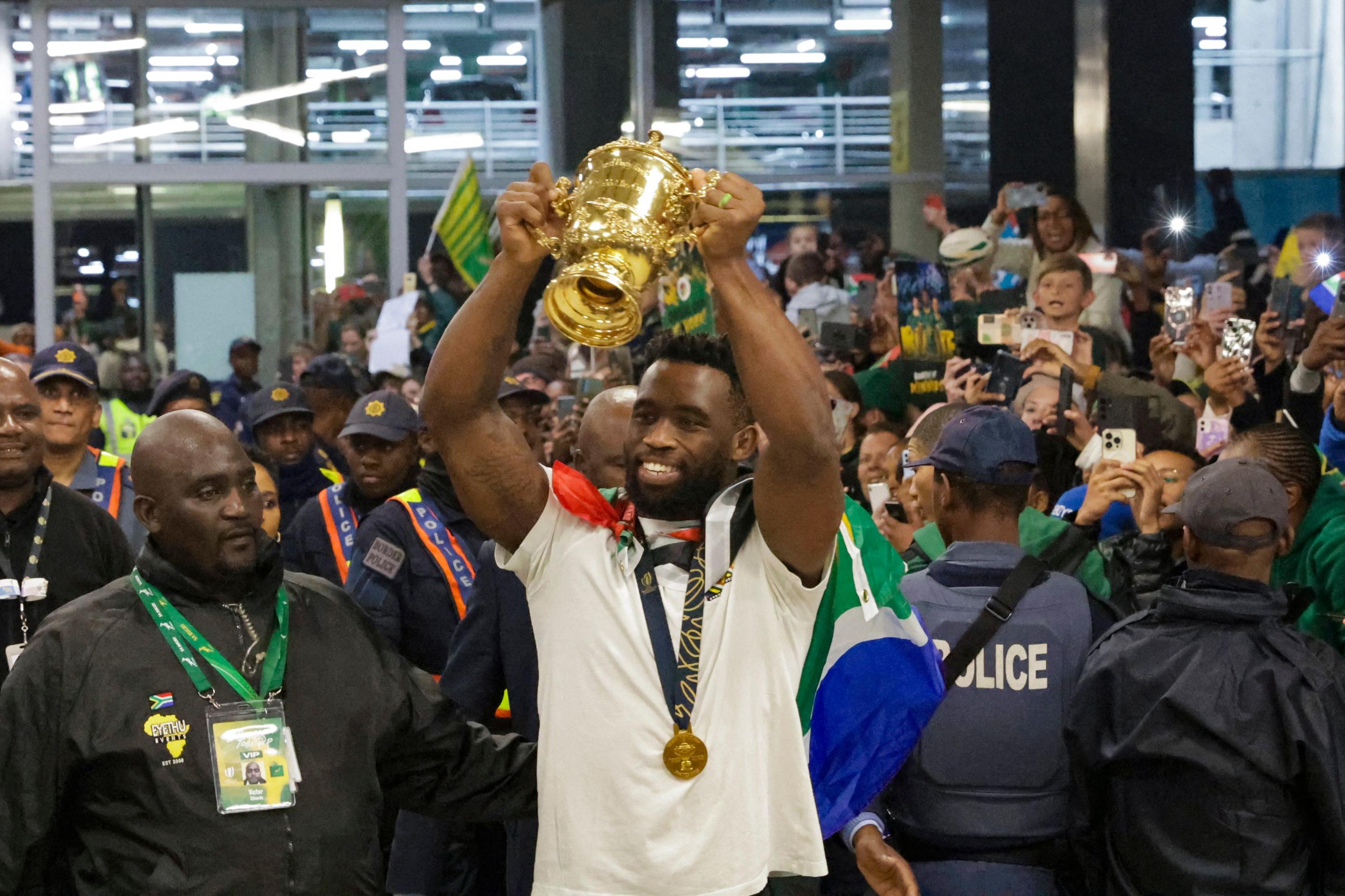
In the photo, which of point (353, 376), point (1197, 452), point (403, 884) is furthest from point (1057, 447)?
point (353, 376)

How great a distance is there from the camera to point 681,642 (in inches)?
114

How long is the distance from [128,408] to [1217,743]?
8.92 metres

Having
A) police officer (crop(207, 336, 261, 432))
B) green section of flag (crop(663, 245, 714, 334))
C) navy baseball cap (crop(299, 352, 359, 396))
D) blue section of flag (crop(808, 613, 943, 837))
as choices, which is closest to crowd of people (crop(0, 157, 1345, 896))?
blue section of flag (crop(808, 613, 943, 837))

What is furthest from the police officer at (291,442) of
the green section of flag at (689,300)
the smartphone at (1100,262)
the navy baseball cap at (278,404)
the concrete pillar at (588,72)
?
the concrete pillar at (588,72)

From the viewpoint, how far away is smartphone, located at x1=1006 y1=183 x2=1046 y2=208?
24.5ft

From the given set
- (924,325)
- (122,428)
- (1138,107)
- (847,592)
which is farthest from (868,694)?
(122,428)

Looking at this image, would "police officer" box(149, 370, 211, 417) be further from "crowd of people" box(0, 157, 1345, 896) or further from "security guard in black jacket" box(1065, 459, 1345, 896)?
"security guard in black jacket" box(1065, 459, 1345, 896)

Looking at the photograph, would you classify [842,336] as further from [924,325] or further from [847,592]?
[847,592]

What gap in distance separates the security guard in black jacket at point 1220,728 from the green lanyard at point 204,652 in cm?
169

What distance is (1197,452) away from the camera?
5.18m

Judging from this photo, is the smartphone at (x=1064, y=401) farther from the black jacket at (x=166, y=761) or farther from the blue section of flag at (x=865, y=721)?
the black jacket at (x=166, y=761)

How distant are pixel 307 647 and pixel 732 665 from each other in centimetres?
81

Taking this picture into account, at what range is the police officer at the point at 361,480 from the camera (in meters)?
5.92

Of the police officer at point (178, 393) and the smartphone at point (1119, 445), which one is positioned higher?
the smartphone at point (1119, 445)
